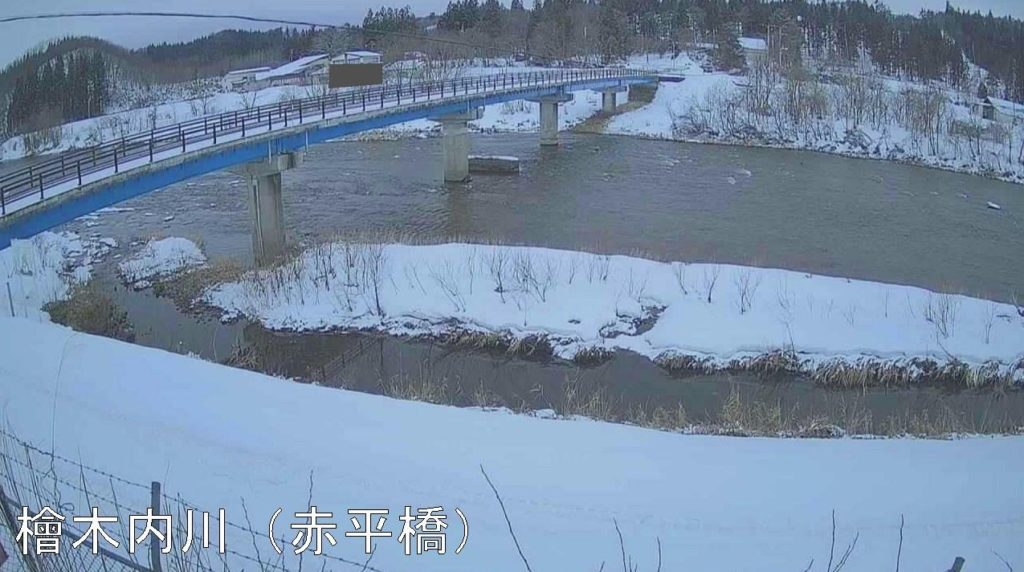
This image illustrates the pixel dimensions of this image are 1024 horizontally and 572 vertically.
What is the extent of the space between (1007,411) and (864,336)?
328cm

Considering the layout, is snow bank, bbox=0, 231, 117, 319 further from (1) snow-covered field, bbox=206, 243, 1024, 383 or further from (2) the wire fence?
(2) the wire fence

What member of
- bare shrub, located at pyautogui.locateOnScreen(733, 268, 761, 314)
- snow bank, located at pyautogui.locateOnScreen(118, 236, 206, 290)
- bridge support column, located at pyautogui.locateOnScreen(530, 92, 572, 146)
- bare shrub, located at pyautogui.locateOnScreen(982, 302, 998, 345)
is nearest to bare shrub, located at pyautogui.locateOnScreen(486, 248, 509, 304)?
→ bare shrub, located at pyautogui.locateOnScreen(733, 268, 761, 314)

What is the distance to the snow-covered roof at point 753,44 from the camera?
10449 centimetres

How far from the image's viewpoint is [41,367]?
14.1 m

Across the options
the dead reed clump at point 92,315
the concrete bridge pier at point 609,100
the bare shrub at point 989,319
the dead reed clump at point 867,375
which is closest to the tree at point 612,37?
the concrete bridge pier at point 609,100

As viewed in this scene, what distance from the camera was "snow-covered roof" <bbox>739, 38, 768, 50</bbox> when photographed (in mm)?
104494

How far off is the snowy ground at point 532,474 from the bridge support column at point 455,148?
91.4 feet

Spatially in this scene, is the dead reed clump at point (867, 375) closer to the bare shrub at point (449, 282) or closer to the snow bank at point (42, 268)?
the bare shrub at point (449, 282)

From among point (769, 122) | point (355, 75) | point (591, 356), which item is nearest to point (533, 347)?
point (591, 356)

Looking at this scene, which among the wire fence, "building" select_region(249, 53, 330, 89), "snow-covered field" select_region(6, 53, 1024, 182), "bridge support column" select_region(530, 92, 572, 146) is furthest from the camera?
"building" select_region(249, 53, 330, 89)

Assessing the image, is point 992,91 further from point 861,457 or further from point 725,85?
point 861,457

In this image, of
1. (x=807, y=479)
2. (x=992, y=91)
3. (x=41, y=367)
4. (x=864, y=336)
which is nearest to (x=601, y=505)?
(x=807, y=479)

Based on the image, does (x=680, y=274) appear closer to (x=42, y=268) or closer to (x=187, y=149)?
(x=187, y=149)

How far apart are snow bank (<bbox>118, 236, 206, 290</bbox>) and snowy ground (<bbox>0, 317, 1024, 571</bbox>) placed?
9.51 metres
